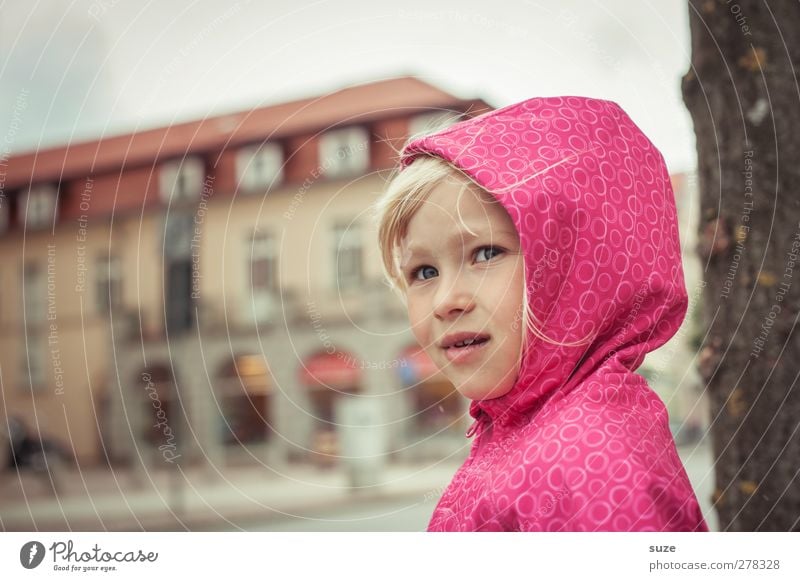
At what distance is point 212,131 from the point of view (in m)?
1.56

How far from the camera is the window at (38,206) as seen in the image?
1.44 metres

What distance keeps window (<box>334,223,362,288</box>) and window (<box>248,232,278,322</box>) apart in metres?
0.18

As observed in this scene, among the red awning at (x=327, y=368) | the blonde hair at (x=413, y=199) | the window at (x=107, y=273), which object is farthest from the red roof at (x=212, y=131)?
the red awning at (x=327, y=368)

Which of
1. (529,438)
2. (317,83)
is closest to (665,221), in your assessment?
(529,438)

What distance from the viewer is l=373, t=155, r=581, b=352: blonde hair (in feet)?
2.59

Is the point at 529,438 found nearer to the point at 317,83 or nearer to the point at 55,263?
the point at 317,83

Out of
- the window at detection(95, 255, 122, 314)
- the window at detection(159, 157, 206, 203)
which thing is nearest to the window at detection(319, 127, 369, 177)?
the window at detection(159, 157, 206, 203)

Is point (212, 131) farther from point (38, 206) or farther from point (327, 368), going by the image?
point (327, 368)

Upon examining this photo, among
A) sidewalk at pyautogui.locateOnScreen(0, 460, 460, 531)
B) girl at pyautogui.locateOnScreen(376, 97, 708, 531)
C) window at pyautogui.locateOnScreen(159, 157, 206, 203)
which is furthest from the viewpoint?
window at pyautogui.locateOnScreen(159, 157, 206, 203)

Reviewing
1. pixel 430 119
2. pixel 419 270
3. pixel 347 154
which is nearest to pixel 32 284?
pixel 347 154

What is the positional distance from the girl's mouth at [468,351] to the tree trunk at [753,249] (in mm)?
549

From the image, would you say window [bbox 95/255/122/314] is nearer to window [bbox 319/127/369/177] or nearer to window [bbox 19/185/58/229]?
window [bbox 19/185/58/229]

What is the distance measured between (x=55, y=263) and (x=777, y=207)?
1163mm

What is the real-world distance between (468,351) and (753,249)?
0.59 metres
